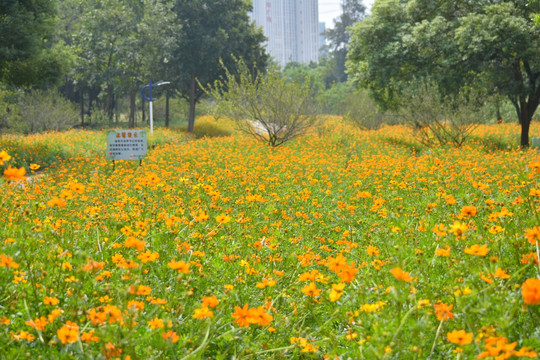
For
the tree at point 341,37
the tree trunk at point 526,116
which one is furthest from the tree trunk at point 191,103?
the tree at point 341,37

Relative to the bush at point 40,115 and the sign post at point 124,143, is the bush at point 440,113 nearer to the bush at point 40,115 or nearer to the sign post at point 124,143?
the sign post at point 124,143

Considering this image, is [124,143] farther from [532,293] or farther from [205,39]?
→ [205,39]

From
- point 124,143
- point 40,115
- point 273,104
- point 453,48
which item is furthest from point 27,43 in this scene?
point 453,48

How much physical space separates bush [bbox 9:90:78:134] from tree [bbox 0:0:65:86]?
33.3 ft

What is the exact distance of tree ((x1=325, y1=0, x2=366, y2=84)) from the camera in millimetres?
69062

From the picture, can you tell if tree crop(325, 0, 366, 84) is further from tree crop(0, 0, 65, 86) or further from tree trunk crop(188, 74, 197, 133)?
tree crop(0, 0, 65, 86)

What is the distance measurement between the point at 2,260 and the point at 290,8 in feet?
671

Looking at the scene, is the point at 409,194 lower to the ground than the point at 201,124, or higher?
lower

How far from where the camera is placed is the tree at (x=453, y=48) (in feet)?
43.4

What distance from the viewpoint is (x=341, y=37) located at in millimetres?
71312

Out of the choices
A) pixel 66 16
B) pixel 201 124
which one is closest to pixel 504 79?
pixel 201 124

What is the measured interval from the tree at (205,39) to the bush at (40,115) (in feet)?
23.4

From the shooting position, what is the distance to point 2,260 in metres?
1.79

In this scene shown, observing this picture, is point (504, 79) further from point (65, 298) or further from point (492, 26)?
point (65, 298)
